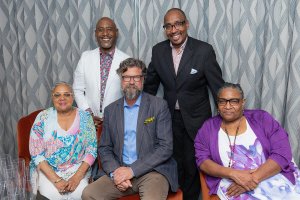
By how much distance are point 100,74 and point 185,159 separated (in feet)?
3.13

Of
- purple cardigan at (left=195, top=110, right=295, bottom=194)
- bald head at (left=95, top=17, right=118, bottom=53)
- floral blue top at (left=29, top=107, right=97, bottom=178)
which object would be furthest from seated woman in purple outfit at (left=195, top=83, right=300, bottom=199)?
bald head at (left=95, top=17, right=118, bottom=53)

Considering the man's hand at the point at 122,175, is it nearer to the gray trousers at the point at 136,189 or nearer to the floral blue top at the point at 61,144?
the gray trousers at the point at 136,189

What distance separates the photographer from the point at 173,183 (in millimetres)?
2465

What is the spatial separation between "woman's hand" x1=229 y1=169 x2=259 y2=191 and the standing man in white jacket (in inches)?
44.6

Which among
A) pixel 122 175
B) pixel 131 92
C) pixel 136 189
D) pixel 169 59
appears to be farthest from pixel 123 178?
pixel 169 59

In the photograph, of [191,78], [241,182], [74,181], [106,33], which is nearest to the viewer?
[241,182]

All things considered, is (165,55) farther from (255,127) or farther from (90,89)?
(255,127)

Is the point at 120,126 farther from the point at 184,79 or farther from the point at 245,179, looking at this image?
the point at 245,179

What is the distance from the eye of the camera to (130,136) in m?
2.55

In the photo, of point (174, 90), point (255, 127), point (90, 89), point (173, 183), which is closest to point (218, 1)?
point (174, 90)

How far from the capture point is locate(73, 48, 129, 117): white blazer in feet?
9.43

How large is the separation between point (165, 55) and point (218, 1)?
1.91 ft

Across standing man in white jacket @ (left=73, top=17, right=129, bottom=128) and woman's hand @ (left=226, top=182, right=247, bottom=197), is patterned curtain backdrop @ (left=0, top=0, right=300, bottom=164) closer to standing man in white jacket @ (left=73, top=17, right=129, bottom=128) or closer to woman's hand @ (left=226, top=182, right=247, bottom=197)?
standing man in white jacket @ (left=73, top=17, right=129, bottom=128)

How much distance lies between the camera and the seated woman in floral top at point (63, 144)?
2.50 meters
